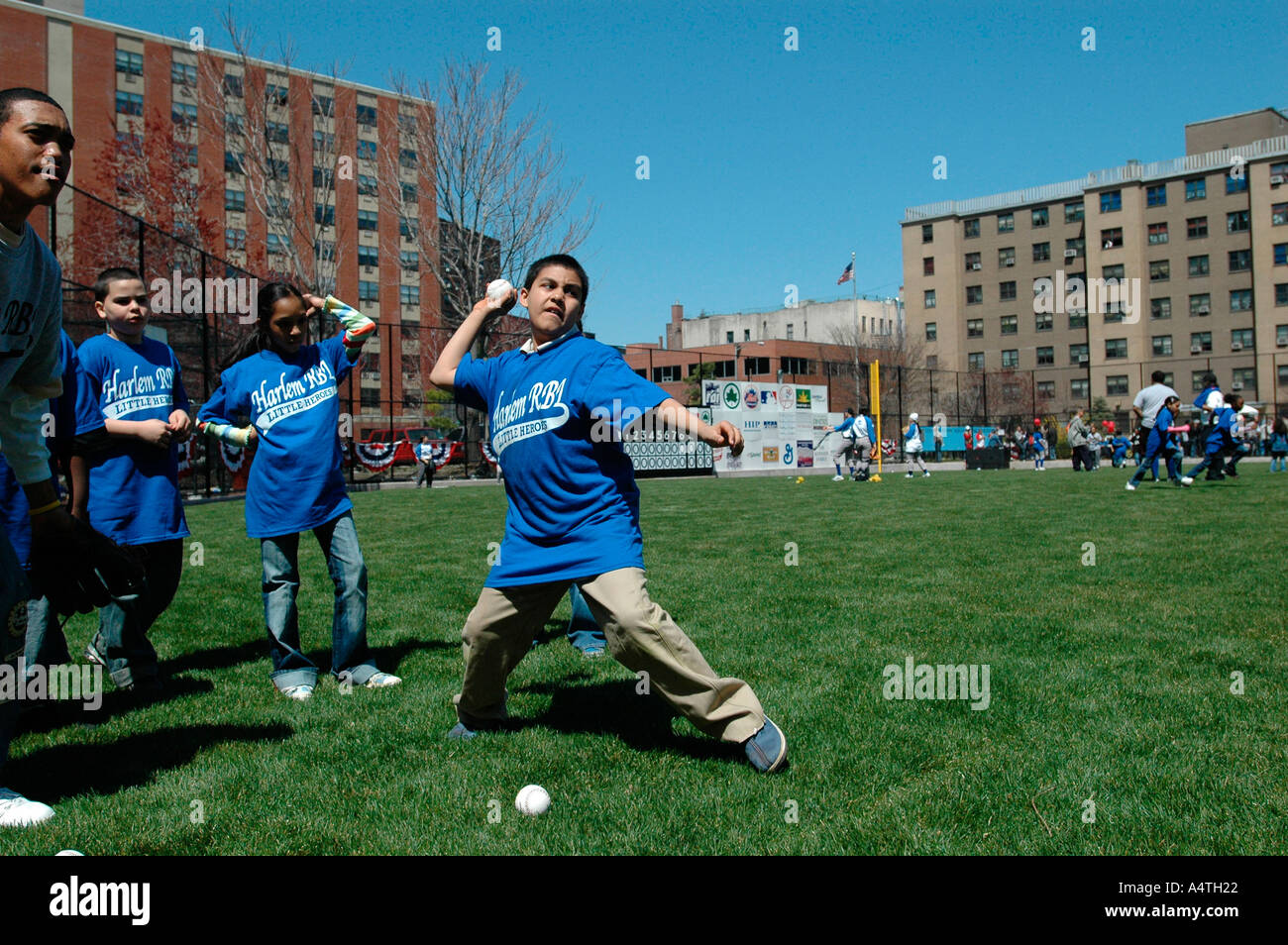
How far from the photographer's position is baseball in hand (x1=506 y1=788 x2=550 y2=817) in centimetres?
283

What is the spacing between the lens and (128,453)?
4527mm

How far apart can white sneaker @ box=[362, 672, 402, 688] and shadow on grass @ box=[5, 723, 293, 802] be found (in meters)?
0.64

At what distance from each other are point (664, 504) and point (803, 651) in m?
12.0

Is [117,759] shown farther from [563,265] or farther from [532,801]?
[563,265]

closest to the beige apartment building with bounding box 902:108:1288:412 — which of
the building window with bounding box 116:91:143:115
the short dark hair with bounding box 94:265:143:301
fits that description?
the building window with bounding box 116:91:143:115

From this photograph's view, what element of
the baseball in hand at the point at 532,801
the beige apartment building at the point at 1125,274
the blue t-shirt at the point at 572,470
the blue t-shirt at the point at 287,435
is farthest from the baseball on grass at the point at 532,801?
the beige apartment building at the point at 1125,274

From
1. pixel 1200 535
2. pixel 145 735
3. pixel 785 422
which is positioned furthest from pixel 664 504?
pixel 785 422

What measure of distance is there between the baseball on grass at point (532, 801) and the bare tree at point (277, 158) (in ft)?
100

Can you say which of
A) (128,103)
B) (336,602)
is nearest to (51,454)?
(336,602)

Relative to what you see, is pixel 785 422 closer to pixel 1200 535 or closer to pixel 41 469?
pixel 1200 535

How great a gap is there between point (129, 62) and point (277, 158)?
35.3 metres

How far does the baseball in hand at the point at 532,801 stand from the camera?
2828mm

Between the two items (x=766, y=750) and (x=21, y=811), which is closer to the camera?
(x=21, y=811)

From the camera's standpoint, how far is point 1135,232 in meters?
70.1
